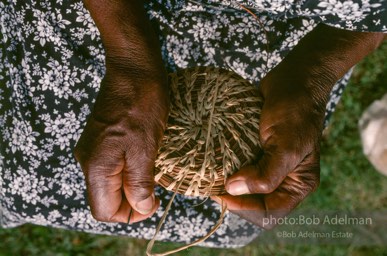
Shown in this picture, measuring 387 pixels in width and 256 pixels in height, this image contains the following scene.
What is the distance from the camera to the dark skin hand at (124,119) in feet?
4.09

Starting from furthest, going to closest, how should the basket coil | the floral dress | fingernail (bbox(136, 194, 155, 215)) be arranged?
the floral dress, fingernail (bbox(136, 194, 155, 215)), the basket coil

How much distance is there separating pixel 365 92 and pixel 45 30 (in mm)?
1656

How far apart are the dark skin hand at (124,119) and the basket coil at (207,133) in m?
0.04

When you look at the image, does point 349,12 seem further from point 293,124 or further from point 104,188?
point 104,188

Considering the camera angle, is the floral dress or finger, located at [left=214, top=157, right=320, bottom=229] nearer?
finger, located at [left=214, top=157, right=320, bottom=229]

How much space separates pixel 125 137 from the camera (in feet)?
4.11

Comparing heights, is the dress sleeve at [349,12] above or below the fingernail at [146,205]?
above

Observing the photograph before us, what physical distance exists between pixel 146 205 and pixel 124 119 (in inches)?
10.1

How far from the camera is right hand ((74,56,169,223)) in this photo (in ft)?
4.07

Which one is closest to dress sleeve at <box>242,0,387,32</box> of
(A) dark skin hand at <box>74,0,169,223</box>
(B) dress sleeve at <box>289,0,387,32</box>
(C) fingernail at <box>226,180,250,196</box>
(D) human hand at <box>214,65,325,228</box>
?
(B) dress sleeve at <box>289,0,387,32</box>

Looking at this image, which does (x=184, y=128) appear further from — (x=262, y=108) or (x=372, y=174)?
(x=372, y=174)

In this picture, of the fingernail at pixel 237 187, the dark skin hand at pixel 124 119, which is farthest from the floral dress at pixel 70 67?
the fingernail at pixel 237 187

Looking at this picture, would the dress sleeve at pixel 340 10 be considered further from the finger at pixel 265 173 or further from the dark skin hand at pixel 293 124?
the finger at pixel 265 173

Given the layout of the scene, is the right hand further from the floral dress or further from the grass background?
the grass background
